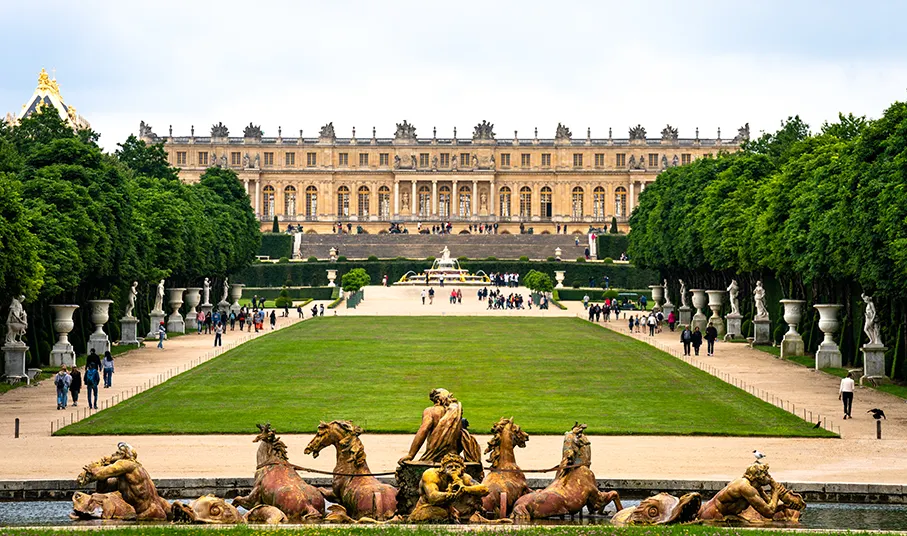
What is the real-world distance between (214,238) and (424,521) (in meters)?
51.6

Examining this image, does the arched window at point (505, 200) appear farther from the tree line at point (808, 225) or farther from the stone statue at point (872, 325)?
the stone statue at point (872, 325)

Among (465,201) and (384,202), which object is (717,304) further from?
(384,202)

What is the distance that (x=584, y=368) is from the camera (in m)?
42.1

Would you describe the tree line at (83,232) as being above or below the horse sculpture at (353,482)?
above

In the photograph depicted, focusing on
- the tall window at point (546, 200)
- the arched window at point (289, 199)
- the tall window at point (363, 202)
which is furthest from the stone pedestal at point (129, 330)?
the tall window at point (546, 200)

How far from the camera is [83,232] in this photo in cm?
4503

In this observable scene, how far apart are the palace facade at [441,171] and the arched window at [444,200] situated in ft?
0.33

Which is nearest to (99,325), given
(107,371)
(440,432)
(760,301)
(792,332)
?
(107,371)

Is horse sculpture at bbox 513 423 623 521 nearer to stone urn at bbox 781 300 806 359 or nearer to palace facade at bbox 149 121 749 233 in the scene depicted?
stone urn at bbox 781 300 806 359

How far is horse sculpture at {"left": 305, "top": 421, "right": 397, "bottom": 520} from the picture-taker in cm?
1827

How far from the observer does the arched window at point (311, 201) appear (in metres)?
146

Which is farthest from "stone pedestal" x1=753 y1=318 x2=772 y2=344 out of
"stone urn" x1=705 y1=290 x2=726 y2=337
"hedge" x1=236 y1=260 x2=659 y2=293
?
"hedge" x1=236 y1=260 x2=659 y2=293

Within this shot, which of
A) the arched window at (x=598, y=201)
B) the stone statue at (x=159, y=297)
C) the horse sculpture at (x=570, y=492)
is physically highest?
the arched window at (x=598, y=201)

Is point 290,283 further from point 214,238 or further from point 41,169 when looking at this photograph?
point 41,169
